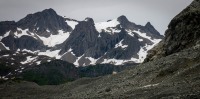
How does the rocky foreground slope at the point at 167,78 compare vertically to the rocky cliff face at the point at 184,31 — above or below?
below

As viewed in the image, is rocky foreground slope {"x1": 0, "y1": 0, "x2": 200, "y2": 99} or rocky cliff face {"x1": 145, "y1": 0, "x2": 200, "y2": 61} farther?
rocky cliff face {"x1": 145, "y1": 0, "x2": 200, "y2": 61}

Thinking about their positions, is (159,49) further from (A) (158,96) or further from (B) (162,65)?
(A) (158,96)

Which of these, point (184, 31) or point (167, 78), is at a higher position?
point (184, 31)

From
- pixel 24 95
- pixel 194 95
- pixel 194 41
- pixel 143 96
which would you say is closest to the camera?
pixel 194 95

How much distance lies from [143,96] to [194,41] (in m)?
31.1

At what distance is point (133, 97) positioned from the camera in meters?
36.8

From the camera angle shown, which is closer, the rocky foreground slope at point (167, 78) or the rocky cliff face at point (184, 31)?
the rocky foreground slope at point (167, 78)

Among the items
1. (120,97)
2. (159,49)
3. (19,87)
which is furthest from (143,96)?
(19,87)

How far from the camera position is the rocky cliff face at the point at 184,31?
66250mm

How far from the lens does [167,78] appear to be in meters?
43.8

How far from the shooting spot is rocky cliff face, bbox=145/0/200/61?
66.2 metres

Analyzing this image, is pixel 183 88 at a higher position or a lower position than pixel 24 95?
lower

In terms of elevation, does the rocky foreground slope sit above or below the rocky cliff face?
below

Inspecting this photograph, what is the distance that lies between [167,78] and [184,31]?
89.0ft
